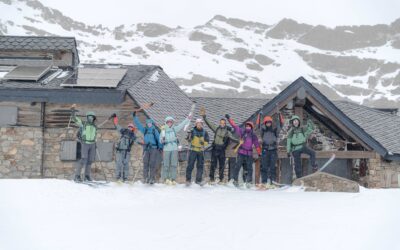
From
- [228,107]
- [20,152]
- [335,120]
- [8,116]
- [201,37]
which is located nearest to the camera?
[335,120]

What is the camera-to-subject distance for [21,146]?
18750 millimetres

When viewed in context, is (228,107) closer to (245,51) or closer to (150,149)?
(150,149)

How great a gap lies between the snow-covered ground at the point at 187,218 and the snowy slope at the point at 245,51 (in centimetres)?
8652

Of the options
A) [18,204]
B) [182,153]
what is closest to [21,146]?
[182,153]

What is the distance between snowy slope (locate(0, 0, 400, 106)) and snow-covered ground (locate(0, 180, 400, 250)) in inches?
3406

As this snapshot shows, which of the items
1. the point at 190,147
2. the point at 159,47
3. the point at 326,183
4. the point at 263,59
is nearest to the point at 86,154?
the point at 190,147

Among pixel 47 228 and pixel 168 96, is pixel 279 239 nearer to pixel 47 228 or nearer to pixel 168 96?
pixel 47 228

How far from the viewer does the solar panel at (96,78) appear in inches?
752

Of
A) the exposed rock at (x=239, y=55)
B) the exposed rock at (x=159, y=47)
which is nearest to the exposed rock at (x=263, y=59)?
the exposed rock at (x=239, y=55)

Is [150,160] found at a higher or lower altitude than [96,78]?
lower

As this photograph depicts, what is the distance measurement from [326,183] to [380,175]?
7788mm

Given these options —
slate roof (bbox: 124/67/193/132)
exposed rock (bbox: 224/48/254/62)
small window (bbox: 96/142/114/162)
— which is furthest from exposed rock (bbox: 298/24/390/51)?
small window (bbox: 96/142/114/162)

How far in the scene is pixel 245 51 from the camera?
473 feet

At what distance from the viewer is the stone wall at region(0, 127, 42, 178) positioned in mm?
18500
